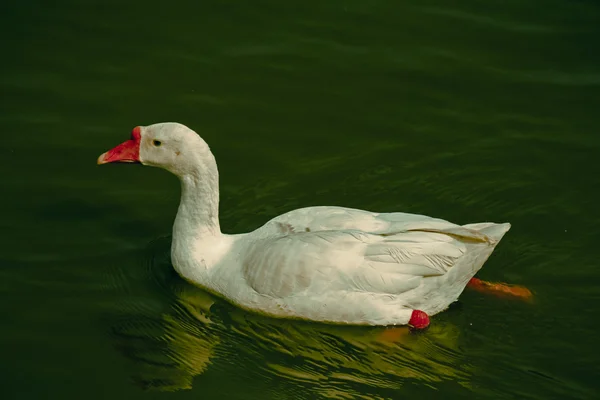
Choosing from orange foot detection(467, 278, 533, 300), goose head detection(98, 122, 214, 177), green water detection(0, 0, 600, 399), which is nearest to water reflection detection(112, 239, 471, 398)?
green water detection(0, 0, 600, 399)

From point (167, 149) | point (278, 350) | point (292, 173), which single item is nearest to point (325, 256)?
point (278, 350)

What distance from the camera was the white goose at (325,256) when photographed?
7.91 meters

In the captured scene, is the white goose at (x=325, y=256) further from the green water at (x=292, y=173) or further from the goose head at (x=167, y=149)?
the green water at (x=292, y=173)

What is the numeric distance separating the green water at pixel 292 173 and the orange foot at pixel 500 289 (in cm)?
11

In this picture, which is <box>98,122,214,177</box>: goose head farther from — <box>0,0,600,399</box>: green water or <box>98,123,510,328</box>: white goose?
<box>0,0,600,399</box>: green water

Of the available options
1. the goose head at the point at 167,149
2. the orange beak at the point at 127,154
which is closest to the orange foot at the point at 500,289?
the goose head at the point at 167,149

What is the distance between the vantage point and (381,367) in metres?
7.68

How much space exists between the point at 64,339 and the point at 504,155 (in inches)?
205

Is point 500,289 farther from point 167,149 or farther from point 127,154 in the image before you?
point 127,154

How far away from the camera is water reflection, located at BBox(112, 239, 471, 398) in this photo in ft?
24.5

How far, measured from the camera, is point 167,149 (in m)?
8.23

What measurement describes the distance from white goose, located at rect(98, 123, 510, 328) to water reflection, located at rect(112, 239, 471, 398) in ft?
0.49

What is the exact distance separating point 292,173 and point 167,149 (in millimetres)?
2140

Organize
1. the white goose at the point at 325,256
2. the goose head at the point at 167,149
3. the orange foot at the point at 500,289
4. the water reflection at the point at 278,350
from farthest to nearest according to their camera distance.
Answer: the orange foot at the point at 500,289 → the goose head at the point at 167,149 → the white goose at the point at 325,256 → the water reflection at the point at 278,350
